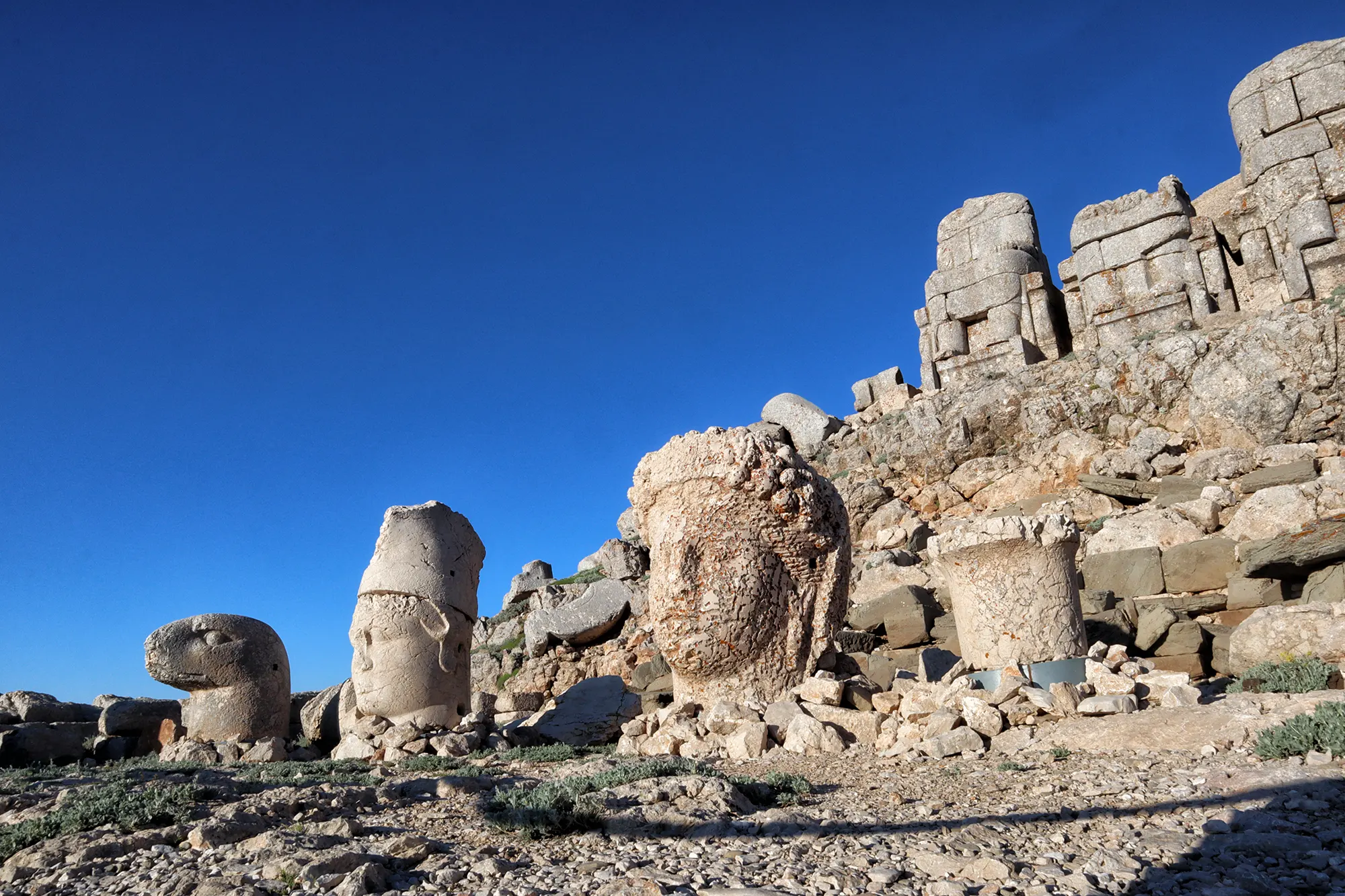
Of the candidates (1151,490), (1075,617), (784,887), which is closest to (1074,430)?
(1151,490)

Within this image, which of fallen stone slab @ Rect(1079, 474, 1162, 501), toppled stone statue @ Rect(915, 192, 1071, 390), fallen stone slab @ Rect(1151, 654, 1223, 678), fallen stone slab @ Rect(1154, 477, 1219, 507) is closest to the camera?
fallen stone slab @ Rect(1151, 654, 1223, 678)

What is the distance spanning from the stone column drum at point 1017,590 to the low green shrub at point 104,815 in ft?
18.8

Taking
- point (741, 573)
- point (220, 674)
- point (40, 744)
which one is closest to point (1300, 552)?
point (741, 573)

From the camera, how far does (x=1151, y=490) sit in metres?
14.3

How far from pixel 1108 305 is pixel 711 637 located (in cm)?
1647

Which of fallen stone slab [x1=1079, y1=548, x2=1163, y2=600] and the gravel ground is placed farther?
fallen stone slab [x1=1079, y1=548, x2=1163, y2=600]

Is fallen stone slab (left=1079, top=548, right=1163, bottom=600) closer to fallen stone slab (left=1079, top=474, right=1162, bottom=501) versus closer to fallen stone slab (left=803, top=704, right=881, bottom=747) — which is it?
fallen stone slab (left=1079, top=474, right=1162, bottom=501)

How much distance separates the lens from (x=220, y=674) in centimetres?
997

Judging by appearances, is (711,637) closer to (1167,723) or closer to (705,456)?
(705,456)

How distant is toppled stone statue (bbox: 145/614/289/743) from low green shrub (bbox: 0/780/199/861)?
494 centimetres

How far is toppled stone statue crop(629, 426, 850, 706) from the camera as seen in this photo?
7012 millimetres

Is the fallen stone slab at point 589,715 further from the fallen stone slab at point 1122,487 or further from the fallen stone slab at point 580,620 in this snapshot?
the fallen stone slab at point 1122,487

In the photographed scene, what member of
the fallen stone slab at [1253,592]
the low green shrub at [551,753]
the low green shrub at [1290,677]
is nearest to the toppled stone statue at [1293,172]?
the fallen stone slab at [1253,592]

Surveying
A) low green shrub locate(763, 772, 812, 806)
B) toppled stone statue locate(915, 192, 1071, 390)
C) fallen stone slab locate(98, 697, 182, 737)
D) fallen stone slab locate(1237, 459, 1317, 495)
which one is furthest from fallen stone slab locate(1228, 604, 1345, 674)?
toppled stone statue locate(915, 192, 1071, 390)
